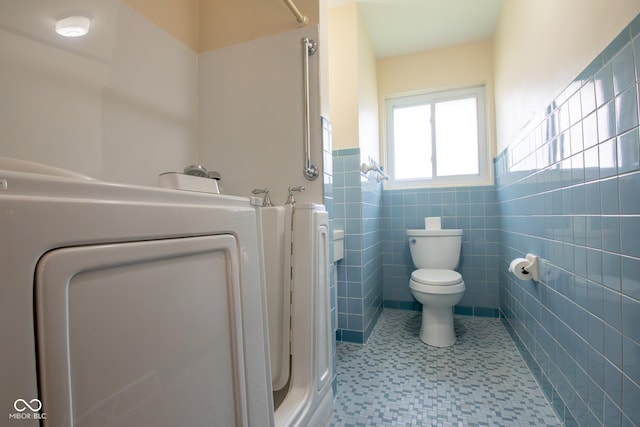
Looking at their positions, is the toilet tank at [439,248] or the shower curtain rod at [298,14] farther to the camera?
the toilet tank at [439,248]

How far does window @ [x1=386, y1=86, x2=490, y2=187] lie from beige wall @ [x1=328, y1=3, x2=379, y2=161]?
2.41 ft

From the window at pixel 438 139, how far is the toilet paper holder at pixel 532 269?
1209mm

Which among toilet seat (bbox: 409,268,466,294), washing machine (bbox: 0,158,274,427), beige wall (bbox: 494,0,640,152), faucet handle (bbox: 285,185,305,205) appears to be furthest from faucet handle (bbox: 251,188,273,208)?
beige wall (bbox: 494,0,640,152)

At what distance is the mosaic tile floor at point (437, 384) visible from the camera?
1178 mm

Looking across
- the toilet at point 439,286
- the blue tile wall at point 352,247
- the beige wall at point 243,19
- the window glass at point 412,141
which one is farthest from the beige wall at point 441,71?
the beige wall at point 243,19

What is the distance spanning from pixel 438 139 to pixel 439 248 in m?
1.05

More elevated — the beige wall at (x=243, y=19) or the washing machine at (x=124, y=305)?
the beige wall at (x=243, y=19)

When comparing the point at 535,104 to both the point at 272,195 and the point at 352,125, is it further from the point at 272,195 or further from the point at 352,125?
the point at 272,195

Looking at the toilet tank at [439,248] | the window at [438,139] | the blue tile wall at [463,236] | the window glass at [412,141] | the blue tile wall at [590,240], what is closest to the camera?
the blue tile wall at [590,240]

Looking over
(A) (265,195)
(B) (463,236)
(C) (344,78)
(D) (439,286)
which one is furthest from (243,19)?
(B) (463,236)

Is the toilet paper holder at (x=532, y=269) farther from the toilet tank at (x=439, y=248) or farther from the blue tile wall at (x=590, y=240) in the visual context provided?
the toilet tank at (x=439, y=248)

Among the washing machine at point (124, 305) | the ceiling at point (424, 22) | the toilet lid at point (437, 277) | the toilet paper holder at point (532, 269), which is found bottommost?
the toilet lid at point (437, 277)

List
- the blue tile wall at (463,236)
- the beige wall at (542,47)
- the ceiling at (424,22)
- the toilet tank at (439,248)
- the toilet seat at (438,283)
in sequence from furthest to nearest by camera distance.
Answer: the blue tile wall at (463,236)
the toilet tank at (439,248)
the ceiling at (424,22)
the toilet seat at (438,283)
the beige wall at (542,47)

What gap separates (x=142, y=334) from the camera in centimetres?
43
